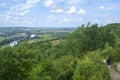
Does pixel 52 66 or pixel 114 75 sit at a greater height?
pixel 52 66

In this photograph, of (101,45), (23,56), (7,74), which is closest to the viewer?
(7,74)

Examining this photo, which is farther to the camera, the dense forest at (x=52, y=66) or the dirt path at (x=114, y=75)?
the dirt path at (x=114, y=75)

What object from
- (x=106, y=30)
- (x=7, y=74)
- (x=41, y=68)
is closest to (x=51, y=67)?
(x=41, y=68)

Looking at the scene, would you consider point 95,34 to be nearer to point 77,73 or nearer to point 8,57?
point 8,57

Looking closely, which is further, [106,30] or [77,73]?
[106,30]

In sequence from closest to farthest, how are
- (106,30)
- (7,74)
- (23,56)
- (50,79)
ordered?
(50,79), (7,74), (23,56), (106,30)

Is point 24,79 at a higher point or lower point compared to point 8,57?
lower

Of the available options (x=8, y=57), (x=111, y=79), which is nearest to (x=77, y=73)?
(x=111, y=79)

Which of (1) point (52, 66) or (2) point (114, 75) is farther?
(1) point (52, 66)

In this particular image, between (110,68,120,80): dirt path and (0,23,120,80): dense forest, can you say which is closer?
(0,23,120,80): dense forest
